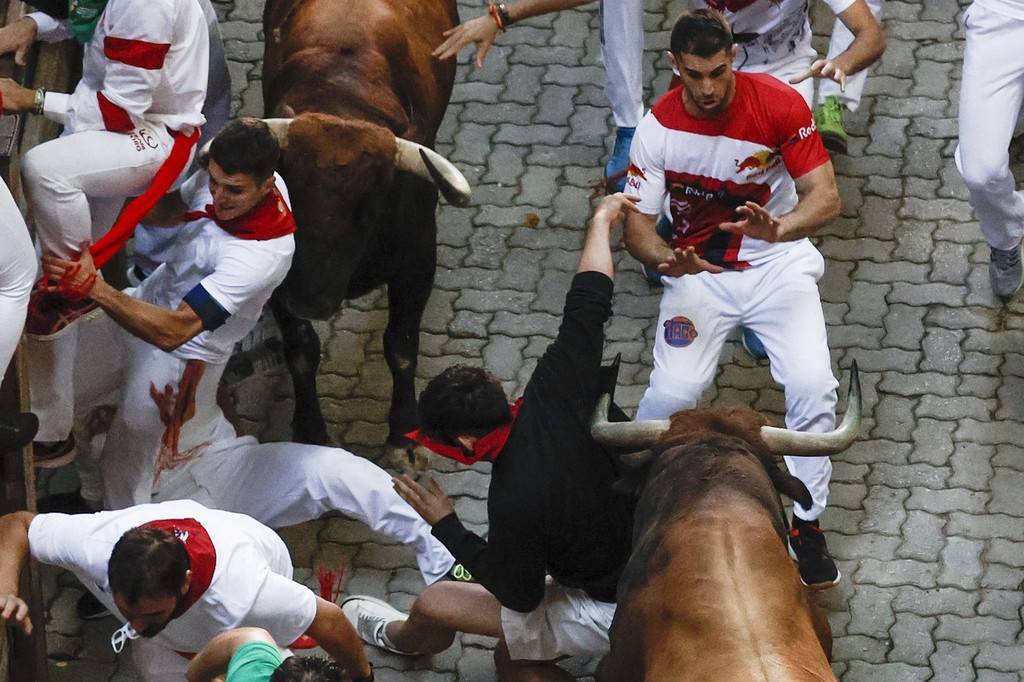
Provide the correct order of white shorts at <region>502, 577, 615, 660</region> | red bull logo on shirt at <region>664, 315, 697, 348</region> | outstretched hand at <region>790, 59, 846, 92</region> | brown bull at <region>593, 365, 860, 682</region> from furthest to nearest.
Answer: outstretched hand at <region>790, 59, 846, 92</region> → red bull logo on shirt at <region>664, 315, 697, 348</region> → white shorts at <region>502, 577, 615, 660</region> → brown bull at <region>593, 365, 860, 682</region>

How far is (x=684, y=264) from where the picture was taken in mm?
6449

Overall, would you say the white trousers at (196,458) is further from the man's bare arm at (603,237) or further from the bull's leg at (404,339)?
the man's bare arm at (603,237)

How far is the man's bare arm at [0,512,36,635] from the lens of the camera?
207 inches

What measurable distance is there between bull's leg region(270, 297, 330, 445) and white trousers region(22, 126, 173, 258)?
37.5 inches

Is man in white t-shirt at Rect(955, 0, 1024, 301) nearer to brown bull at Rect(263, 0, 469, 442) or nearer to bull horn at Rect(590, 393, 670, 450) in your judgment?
brown bull at Rect(263, 0, 469, 442)

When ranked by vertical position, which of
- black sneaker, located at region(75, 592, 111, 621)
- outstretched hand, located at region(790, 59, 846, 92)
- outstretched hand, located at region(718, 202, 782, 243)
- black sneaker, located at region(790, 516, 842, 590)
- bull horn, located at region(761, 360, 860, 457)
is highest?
outstretched hand, located at region(790, 59, 846, 92)

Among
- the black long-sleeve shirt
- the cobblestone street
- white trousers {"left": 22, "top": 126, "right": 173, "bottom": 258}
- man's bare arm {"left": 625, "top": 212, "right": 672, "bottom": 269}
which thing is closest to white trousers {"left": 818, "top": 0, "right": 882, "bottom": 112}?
the cobblestone street

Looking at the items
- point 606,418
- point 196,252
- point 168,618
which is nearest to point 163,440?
point 196,252

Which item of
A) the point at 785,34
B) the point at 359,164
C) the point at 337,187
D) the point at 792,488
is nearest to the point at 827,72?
the point at 785,34

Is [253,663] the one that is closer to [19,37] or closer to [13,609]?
[13,609]

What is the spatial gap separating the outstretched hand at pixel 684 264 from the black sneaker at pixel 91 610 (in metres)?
2.65

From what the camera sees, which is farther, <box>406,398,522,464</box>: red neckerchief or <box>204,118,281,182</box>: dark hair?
<box>204,118,281,182</box>: dark hair

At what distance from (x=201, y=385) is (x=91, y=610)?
1.06 metres

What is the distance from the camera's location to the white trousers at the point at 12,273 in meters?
5.59
